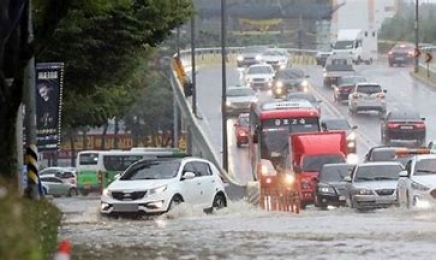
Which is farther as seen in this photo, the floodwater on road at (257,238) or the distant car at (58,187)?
the distant car at (58,187)

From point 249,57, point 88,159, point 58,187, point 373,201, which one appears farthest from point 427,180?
point 249,57

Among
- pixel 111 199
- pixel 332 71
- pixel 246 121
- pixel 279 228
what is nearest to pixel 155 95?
pixel 332 71

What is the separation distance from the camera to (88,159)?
2500 inches

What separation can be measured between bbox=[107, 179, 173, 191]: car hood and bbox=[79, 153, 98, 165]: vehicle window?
118ft

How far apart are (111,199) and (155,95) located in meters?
66.7

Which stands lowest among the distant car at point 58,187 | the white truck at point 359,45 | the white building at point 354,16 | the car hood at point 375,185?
the distant car at point 58,187

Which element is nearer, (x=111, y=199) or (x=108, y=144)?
(x=111, y=199)

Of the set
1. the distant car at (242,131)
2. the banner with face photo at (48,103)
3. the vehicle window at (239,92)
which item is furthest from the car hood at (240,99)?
the banner with face photo at (48,103)

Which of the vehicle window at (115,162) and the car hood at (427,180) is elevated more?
the car hood at (427,180)

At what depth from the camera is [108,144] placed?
315ft

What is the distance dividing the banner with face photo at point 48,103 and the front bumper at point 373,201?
9.14m

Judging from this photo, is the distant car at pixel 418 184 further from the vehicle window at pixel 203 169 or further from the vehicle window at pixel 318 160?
the vehicle window at pixel 318 160

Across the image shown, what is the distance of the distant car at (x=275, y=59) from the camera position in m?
89.4

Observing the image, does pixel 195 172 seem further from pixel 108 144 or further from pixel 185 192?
pixel 108 144
